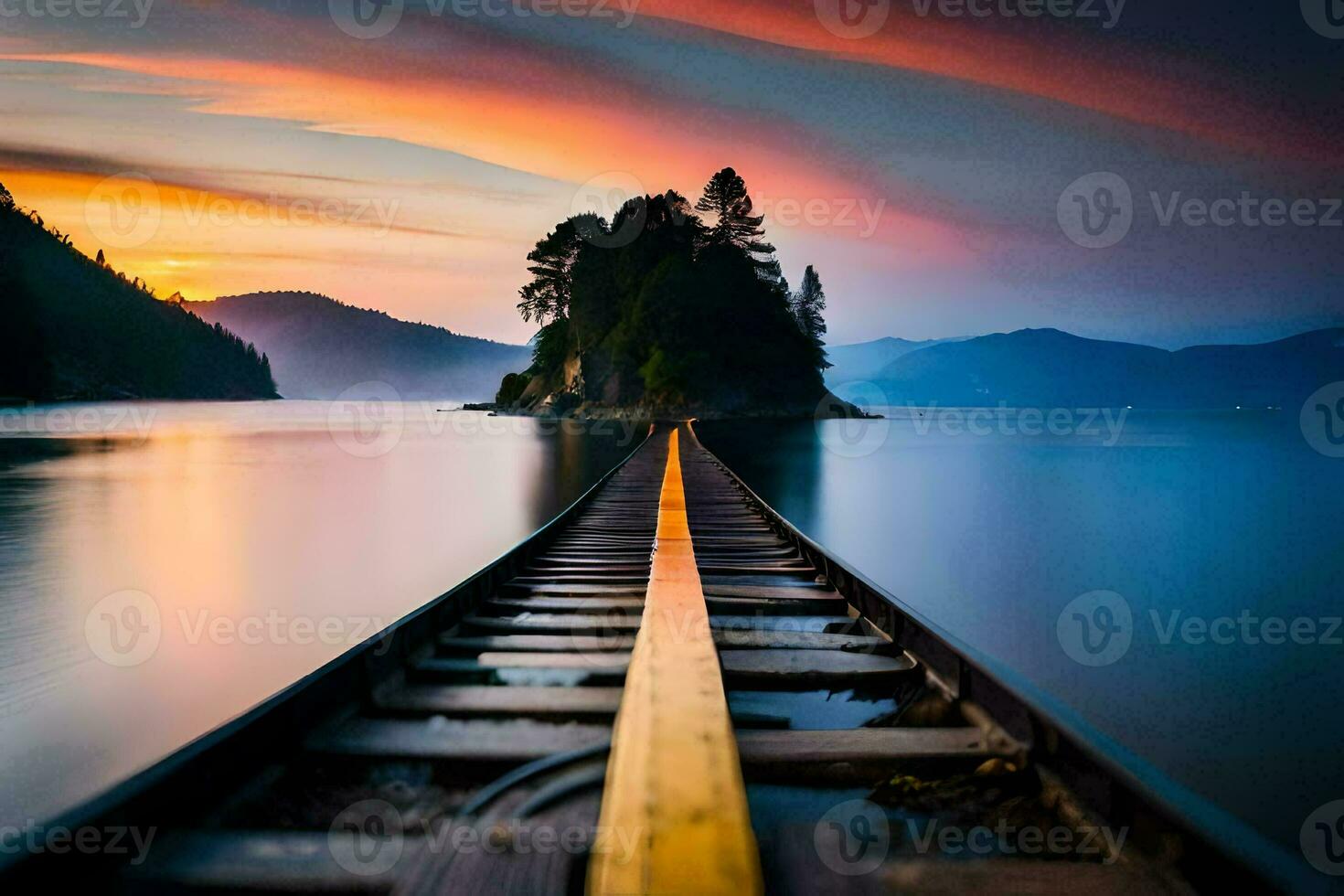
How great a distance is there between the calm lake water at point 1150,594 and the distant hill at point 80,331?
379ft

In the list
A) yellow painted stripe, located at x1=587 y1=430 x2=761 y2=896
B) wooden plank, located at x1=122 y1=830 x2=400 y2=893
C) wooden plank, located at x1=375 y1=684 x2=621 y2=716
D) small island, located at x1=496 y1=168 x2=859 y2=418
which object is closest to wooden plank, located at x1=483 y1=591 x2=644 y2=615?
wooden plank, located at x1=375 y1=684 x2=621 y2=716

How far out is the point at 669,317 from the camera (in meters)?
84.3

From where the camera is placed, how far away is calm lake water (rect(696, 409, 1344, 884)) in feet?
22.7

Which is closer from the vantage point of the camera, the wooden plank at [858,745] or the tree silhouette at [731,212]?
the wooden plank at [858,745]

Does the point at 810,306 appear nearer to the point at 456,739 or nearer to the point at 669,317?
the point at 669,317

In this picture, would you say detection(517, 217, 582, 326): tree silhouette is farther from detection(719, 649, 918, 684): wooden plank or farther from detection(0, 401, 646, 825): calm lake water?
detection(719, 649, 918, 684): wooden plank

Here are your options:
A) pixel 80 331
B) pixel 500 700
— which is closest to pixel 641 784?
pixel 500 700

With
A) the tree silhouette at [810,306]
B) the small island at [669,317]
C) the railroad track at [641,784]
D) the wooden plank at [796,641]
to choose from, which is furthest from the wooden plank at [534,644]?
the tree silhouette at [810,306]

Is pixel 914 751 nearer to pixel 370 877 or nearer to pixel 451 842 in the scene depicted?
pixel 451 842

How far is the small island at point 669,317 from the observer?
8462 cm

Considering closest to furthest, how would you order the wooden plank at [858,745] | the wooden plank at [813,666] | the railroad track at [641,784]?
the railroad track at [641,784]
the wooden plank at [858,745]
the wooden plank at [813,666]

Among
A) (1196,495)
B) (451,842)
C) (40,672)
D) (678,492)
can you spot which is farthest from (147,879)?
(1196,495)

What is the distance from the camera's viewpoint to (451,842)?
2273mm

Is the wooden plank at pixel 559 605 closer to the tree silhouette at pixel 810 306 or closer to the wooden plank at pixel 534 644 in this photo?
the wooden plank at pixel 534 644
